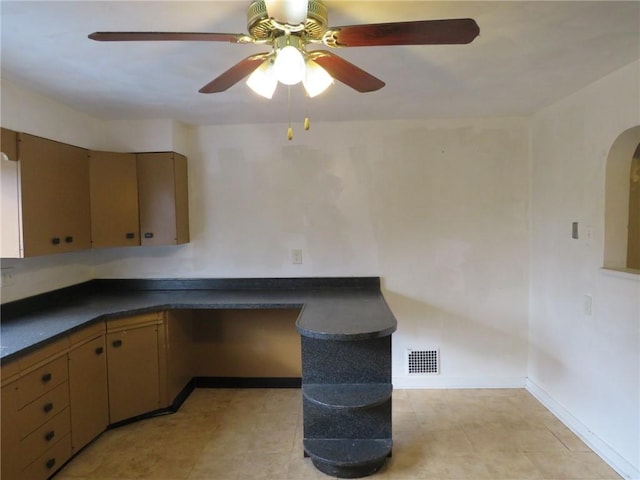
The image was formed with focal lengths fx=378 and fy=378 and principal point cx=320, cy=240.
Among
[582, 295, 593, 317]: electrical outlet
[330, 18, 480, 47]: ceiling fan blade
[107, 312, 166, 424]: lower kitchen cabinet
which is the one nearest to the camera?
[330, 18, 480, 47]: ceiling fan blade

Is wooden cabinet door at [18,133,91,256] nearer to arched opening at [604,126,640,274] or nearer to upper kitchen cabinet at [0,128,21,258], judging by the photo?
upper kitchen cabinet at [0,128,21,258]

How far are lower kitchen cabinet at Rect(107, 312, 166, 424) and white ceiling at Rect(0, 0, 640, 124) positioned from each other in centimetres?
153

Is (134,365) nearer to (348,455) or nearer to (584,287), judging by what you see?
(348,455)

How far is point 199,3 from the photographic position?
55.7 inches

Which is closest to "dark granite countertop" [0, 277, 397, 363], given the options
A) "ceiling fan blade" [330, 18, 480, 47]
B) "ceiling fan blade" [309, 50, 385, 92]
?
"ceiling fan blade" [309, 50, 385, 92]

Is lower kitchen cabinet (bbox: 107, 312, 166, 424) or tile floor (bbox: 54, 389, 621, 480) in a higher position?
lower kitchen cabinet (bbox: 107, 312, 166, 424)

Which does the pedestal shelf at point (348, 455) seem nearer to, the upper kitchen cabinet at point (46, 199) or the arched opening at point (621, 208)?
the arched opening at point (621, 208)

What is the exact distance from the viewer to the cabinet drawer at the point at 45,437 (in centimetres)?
187

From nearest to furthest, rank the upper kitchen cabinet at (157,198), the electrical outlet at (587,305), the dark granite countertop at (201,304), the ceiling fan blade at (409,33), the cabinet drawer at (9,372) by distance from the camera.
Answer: the ceiling fan blade at (409,33) < the cabinet drawer at (9,372) < the dark granite countertop at (201,304) < the electrical outlet at (587,305) < the upper kitchen cabinet at (157,198)

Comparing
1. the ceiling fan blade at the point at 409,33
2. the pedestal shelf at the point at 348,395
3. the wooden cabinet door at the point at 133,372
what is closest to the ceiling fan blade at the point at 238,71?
the ceiling fan blade at the point at 409,33

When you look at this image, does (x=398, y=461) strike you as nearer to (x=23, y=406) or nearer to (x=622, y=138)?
(x=23, y=406)

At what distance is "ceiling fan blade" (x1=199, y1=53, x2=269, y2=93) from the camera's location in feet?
4.78

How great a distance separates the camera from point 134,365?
2645mm

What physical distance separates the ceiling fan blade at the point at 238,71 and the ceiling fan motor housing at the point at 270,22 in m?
0.11
